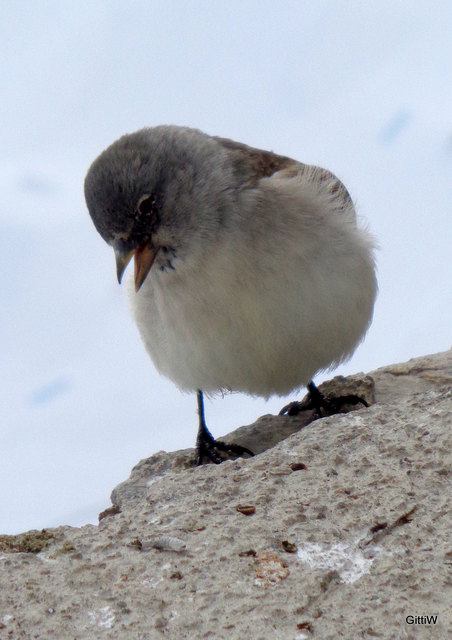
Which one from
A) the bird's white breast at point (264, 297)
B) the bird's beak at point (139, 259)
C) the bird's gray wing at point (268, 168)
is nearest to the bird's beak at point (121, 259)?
the bird's beak at point (139, 259)

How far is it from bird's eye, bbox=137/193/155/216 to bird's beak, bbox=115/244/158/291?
145 millimetres

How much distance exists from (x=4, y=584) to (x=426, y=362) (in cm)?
280

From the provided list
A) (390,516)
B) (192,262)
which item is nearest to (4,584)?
(390,516)

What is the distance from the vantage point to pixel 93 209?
3402mm

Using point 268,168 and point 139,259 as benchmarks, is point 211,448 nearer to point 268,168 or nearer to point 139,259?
point 139,259

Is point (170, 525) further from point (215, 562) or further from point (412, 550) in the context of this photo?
point (412, 550)

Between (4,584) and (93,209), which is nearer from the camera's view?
(4,584)

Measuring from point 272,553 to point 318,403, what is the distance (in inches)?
82.0

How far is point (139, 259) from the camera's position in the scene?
343 cm

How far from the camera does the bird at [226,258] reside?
3.35 m

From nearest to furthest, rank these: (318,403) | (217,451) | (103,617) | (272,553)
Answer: (103,617) < (272,553) < (217,451) < (318,403)

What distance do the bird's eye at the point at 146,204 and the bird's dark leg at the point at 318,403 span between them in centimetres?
131

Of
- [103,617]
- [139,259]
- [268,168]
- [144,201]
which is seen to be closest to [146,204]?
[144,201]

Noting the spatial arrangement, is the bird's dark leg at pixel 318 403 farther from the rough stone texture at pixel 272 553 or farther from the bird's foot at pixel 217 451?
the rough stone texture at pixel 272 553
